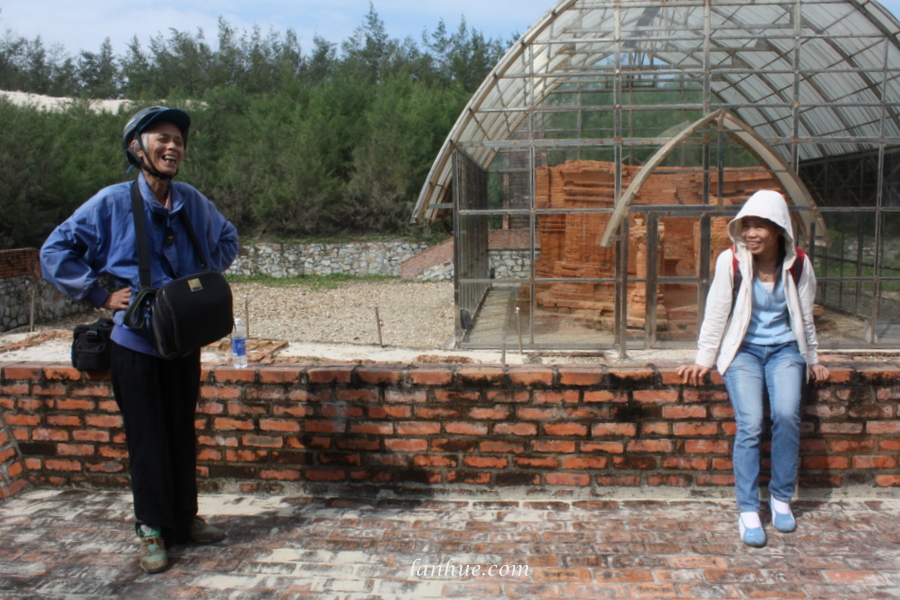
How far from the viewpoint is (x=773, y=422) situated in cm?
280

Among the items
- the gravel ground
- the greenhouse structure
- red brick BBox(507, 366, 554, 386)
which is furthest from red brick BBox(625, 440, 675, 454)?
the gravel ground

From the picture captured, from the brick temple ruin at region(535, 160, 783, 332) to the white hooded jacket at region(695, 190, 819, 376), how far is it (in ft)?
20.7

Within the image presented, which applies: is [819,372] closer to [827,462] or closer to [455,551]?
[827,462]

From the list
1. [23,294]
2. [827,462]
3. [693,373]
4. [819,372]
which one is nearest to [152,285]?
[693,373]

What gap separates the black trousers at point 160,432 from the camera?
A: 259 cm

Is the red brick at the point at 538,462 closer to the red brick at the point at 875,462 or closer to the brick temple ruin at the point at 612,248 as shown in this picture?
the red brick at the point at 875,462

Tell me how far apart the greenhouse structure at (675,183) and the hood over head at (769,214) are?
18.0 feet

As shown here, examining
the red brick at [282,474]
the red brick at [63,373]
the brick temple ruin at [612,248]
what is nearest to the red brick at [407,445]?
the red brick at [282,474]

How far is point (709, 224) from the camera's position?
905 cm

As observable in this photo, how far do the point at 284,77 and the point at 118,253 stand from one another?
95.7ft

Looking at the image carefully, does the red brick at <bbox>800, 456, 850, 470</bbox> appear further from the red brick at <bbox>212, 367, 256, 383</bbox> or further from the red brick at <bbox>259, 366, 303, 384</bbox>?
the red brick at <bbox>212, 367, 256, 383</bbox>

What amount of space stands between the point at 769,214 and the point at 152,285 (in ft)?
8.06

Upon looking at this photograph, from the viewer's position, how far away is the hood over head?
9.26 ft

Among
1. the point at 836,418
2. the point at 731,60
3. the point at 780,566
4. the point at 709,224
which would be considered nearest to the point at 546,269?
the point at 709,224
